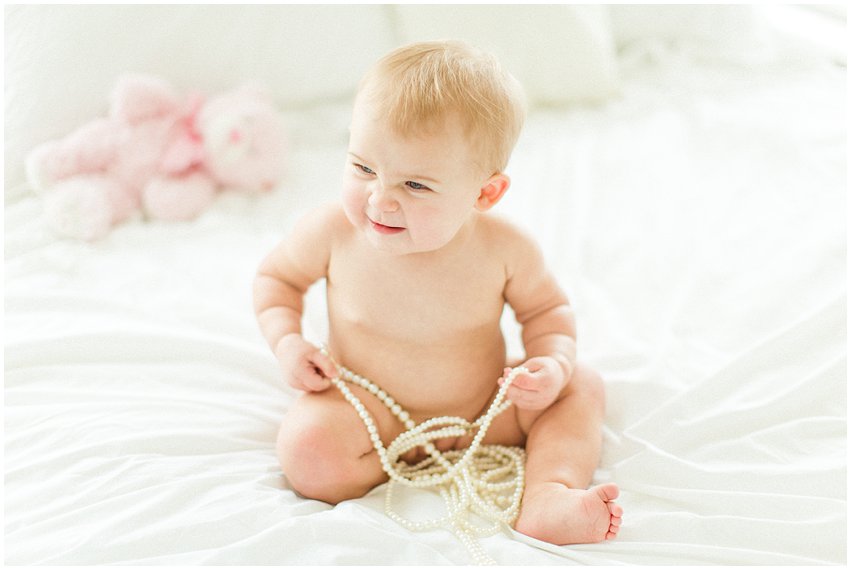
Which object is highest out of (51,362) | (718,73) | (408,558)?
(718,73)

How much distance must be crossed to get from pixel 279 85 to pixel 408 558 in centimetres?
102

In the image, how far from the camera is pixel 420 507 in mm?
966

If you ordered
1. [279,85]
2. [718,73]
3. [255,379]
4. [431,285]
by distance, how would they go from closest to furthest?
[431,285], [255,379], [279,85], [718,73]

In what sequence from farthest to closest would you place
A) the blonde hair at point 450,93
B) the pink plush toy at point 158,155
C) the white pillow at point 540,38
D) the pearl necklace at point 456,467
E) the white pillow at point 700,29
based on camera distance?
the white pillow at point 700,29
the white pillow at point 540,38
the pink plush toy at point 158,155
the pearl necklace at point 456,467
the blonde hair at point 450,93

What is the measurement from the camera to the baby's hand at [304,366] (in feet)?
3.26

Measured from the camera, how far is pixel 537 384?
38.2 inches

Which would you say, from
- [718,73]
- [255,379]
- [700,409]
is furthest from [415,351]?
[718,73]

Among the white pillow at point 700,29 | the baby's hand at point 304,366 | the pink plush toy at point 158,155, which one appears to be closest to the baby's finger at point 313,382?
the baby's hand at point 304,366

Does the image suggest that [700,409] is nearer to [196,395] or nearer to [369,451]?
[369,451]

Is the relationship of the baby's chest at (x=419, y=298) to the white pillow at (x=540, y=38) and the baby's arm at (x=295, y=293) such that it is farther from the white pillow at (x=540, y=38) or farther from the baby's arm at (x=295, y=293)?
the white pillow at (x=540, y=38)

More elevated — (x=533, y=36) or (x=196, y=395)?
(x=533, y=36)

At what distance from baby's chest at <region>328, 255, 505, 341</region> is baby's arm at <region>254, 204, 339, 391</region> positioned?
0.04 metres

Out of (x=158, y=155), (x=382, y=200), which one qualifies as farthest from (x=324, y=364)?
(x=158, y=155)

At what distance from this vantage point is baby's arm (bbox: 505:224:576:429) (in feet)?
3.22
